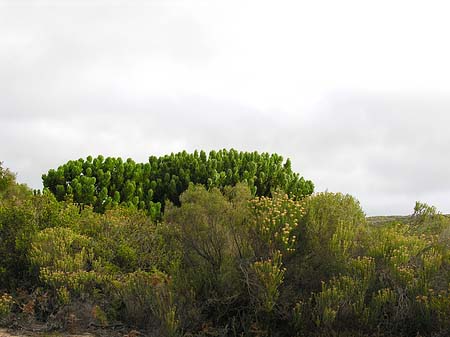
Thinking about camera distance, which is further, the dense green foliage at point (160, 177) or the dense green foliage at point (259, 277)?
the dense green foliage at point (160, 177)

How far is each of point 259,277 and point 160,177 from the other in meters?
18.0

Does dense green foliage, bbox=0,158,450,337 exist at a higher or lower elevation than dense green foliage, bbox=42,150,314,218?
lower

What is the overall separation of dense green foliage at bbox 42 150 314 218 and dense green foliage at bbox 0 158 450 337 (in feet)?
37.2

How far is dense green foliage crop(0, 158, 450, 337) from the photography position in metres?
9.70

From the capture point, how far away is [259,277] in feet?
31.6

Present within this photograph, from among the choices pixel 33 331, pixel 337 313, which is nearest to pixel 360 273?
pixel 337 313

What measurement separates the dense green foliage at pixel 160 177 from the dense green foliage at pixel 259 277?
37.2 ft

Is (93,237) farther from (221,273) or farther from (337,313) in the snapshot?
(337,313)

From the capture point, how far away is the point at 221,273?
1043 centimetres

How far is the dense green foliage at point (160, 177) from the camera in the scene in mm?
24344

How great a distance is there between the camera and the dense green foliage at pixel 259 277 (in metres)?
9.70

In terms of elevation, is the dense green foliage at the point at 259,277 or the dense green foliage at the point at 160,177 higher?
the dense green foliage at the point at 160,177

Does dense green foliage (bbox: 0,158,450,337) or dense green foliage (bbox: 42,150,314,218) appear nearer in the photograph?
dense green foliage (bbox: 0,158,450,337)

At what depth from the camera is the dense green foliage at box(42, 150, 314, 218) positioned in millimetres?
24344
